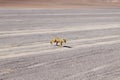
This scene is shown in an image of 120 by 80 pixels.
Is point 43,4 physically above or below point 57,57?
above

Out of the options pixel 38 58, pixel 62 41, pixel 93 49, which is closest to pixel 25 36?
pixel 62 41

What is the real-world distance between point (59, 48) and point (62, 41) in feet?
1.86

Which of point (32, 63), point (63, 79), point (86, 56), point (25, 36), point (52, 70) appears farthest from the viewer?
point (25, 36)

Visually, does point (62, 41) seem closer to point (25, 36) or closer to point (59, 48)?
point (59, 48)

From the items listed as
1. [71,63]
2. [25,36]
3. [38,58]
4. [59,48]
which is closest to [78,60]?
[71,63]

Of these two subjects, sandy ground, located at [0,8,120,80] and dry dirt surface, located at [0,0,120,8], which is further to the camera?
dry dirt surface, located at [0,0,120,8]

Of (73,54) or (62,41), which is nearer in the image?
(73,54)

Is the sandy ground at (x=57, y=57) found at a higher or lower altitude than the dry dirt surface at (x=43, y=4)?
lower

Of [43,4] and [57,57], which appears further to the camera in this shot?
[43,4]

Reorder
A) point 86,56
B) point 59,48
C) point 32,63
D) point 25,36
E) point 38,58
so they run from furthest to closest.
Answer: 1. point 25,36
2. point 59,48
3. point 86,56
4. point 38,58
5. point 32,63

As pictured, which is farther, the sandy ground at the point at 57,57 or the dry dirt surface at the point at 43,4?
the dry dirt surface at the point at 43,4

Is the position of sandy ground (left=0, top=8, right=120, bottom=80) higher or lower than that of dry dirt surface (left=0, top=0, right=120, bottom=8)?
lower

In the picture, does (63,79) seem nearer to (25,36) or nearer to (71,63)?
(71,63)

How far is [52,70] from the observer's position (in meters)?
8.12
